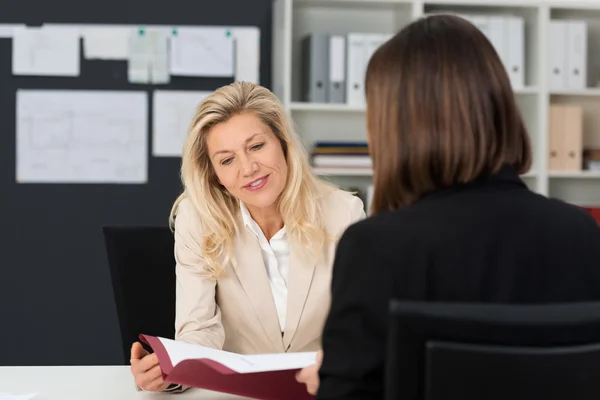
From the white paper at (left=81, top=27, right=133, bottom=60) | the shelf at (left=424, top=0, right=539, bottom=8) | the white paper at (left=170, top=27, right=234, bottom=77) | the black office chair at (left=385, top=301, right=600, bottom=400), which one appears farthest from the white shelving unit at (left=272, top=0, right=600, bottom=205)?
the black office chair at (left=385, top=301, right=600, bottom=400)

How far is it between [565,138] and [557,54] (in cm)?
38

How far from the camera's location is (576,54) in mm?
3637

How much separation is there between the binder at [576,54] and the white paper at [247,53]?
1.41 m

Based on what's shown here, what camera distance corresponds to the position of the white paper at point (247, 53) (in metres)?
3.70

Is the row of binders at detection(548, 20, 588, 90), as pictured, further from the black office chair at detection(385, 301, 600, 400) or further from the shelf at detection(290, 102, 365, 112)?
the black office chair at detection(385, 301, 600, 400)

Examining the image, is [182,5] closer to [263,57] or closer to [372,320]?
[263,57]

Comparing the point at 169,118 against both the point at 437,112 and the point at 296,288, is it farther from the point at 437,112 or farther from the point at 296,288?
the point at 437,112

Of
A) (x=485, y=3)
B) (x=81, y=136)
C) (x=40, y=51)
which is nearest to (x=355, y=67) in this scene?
(x=485, y=3)

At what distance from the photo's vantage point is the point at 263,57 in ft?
12.3

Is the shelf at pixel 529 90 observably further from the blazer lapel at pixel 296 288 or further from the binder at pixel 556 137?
the blazer lapel at pixel 296 288

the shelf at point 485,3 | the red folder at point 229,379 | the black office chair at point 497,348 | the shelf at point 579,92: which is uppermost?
the shelf at point 485,3

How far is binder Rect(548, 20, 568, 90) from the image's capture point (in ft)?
11.9

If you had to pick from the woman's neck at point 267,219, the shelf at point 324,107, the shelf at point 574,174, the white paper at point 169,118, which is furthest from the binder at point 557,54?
the woman's neck at point 267,219

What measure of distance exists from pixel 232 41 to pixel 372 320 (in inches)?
114
